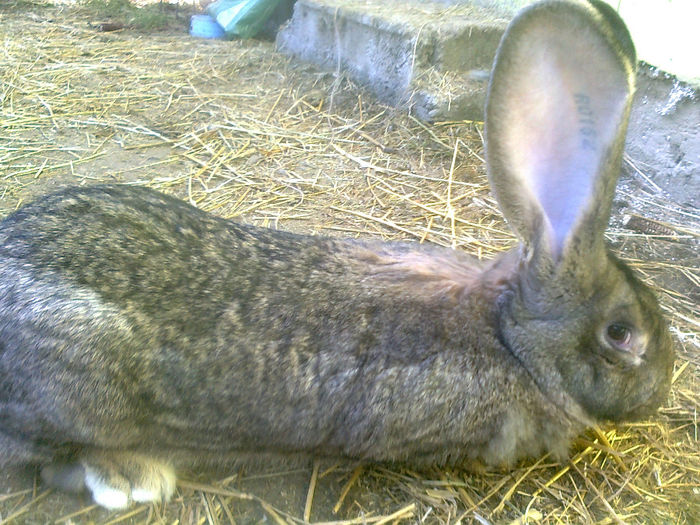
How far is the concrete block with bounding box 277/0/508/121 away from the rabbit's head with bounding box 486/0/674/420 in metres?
2.83

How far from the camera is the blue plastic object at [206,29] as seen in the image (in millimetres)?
7773

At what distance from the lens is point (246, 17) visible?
7527 mm

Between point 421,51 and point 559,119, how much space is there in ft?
10.3

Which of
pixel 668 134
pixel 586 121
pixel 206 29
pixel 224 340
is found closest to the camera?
pixel 586 121

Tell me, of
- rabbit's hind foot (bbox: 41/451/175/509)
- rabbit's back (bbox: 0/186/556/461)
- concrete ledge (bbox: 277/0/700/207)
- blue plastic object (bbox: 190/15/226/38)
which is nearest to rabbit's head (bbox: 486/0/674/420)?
rabbit's back (bbox: 0/186/556/461)

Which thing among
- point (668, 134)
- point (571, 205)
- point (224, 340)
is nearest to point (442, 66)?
point (668, 134)

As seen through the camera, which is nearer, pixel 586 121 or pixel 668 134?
pixel 586 121

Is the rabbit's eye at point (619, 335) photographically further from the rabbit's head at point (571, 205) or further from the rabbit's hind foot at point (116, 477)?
the rabbit's hind foot at point (116, 477)

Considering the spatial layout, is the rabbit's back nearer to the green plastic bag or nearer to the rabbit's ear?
the rabbit's ear

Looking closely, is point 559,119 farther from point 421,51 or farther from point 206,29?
point 206,29

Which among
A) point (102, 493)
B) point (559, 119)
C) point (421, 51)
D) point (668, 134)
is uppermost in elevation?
point (559, 119)

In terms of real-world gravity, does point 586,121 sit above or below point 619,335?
above

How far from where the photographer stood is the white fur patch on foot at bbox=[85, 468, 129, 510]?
2.27 m

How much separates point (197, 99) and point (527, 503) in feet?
14.1
